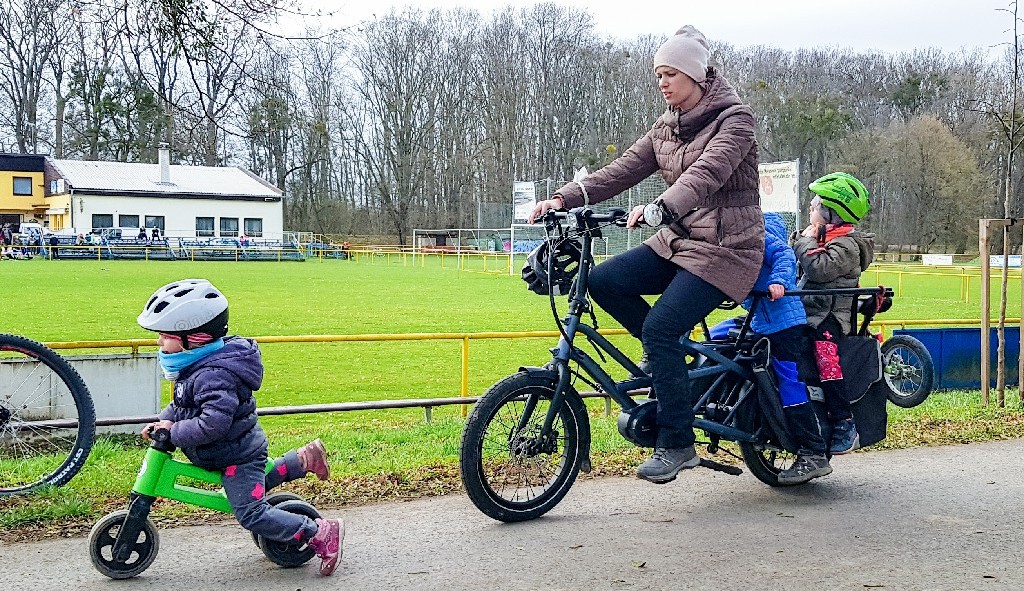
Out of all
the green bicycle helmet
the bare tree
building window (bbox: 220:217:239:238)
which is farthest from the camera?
building window (bbox: 220:217:239:238)

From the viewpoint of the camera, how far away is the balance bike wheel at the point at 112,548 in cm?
380

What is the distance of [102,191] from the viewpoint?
62.3 meters

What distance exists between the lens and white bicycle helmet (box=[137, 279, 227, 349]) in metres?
3.90

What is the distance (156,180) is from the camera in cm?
6544

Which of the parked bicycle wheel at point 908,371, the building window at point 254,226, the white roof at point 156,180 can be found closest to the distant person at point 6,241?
the white roof at point 156,180

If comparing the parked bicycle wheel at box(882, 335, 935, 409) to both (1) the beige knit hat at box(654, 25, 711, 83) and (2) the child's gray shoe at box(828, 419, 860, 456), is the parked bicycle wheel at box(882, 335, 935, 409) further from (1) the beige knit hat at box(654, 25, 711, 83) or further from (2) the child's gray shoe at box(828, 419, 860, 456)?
(1) the beige knit hat at box(654, 25, 711, 83)

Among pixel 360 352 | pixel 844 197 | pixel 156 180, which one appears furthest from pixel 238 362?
pixel 156 180

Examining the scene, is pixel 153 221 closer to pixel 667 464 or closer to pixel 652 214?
pixel 667 464

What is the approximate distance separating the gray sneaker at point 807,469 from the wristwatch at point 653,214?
176 cm

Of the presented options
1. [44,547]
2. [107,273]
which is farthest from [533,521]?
[107,273]

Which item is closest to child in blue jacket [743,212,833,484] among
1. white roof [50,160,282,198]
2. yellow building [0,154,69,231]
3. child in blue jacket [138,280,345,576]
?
child in blue jacket [138,280,345,576]

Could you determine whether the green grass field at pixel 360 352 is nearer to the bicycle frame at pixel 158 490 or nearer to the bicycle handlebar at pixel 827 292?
Result: the bicycle frame at pixel 158 490

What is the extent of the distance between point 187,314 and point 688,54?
2541mm

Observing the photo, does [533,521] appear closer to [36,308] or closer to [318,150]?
[36,308]
